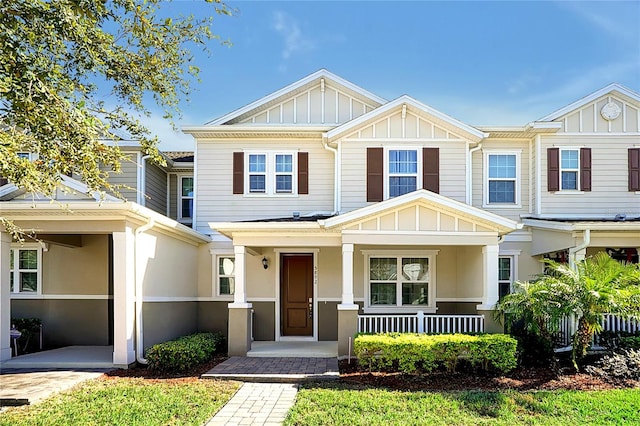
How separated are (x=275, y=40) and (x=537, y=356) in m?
10.0

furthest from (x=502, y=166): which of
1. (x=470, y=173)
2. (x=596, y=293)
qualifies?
(x=596, y=293)

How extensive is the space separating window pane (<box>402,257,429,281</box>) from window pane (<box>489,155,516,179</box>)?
9.85 ft

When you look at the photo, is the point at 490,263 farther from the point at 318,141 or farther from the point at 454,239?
the point at 318,141

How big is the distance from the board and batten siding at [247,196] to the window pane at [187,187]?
2.05 meters

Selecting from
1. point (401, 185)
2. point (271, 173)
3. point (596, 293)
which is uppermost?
point (271, 173)

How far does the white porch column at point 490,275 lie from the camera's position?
425 inches

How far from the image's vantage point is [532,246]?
13.5m

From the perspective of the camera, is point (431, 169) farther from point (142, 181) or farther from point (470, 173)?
point (142, 181)

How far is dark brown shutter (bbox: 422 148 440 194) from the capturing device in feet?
43.6

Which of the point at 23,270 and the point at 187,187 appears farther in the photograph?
the point at 187,187

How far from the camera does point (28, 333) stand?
12180mm

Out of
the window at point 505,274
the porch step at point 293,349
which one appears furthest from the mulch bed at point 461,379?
the window at point 505,274

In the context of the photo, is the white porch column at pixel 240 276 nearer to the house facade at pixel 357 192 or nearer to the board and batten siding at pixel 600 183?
the house facade at pixel 357 192

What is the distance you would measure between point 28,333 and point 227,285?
4801mm
